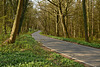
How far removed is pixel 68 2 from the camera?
19719mm

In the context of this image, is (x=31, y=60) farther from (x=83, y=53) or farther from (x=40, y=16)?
(x=40, y=16)

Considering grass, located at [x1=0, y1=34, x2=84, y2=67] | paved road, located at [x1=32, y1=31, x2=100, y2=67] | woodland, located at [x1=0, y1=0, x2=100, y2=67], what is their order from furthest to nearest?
woodland, located at [x1=0, y1=0, x2=100, y2=67] → paved road, located at [x1=32, y1=31, x2=100, y2=67] → grass, located at [x1=0, y1=34, x2=84, y2=67]

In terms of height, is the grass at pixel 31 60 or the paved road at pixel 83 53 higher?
the grass at pixel 31 60

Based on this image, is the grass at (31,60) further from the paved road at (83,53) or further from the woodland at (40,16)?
the paved road at (83,53)

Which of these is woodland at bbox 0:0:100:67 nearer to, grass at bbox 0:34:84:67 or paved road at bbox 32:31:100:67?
grass at bbox 0:34:84:67

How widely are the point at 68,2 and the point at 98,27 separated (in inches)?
Result: 616

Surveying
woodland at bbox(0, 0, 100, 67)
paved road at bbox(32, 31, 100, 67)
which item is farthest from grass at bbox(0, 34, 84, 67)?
paved road at bbox(32, 31, 100, 67)

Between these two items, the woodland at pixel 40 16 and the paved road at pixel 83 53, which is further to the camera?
the woodland at pixel 40 16

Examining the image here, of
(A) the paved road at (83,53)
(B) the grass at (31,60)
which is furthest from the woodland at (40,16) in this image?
(A) the paved road at (83,53)

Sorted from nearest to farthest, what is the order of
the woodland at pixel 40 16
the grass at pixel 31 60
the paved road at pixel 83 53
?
the grass at pixel 31 60 → the paved road at pixel 83 53 → the woodland at pixel 40 16

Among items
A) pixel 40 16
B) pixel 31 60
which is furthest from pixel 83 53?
pixel 40 16

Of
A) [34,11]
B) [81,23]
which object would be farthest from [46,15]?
[81,23]

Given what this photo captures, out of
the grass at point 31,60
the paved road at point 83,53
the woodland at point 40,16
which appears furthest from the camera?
the woodland at point 40,16

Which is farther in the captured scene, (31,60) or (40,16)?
(40,16)
